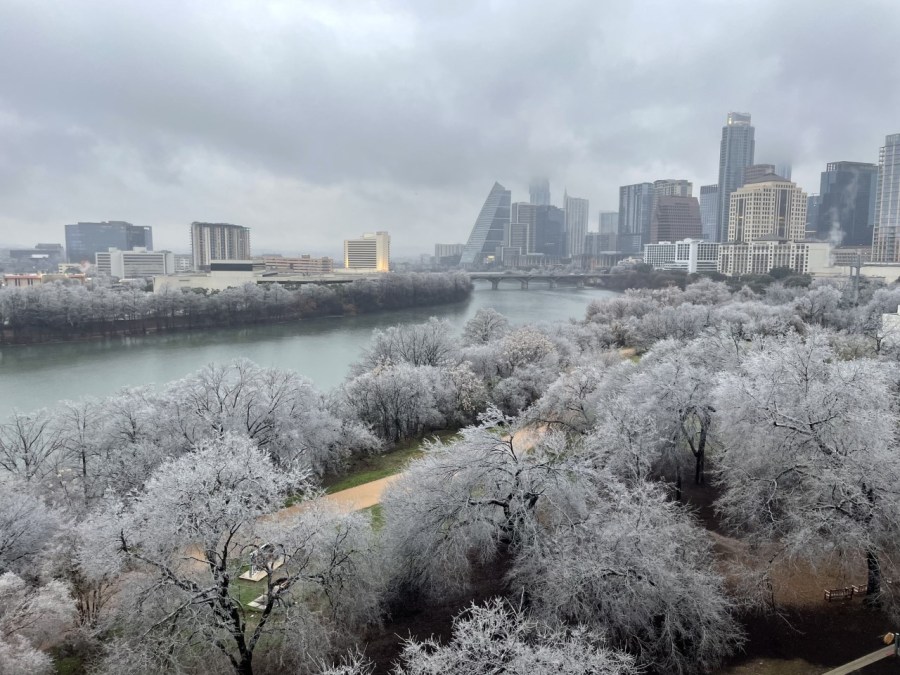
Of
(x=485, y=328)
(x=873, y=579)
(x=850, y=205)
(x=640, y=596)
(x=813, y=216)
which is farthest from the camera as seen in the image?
(x=813, y=216)

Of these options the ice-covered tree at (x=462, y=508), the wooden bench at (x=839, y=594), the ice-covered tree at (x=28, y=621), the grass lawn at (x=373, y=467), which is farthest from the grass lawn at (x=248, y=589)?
the wooden bench at (x=839, y=594)

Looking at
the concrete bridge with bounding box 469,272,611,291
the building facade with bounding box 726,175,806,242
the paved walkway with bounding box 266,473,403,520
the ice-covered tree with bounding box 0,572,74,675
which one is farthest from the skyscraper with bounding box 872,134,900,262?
the ice-covered tree with bounding box 0,572,74,675

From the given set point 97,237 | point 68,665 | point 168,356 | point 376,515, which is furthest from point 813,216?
point 97,237

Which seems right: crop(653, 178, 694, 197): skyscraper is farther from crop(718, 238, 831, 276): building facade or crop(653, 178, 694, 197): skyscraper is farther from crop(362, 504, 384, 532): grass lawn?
crop(362, 504, 384, 532): grass lawn

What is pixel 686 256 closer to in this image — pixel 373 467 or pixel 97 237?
pixel 373 467

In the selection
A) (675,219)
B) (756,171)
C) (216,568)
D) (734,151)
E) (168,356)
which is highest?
(734,151)

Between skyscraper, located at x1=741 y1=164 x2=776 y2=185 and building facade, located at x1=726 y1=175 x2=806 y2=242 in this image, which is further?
skyscraper, located at x1=741 y1=164 x2=776 y2=185

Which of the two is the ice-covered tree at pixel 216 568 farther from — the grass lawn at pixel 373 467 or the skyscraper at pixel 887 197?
the skyscraper at pixel 887 197

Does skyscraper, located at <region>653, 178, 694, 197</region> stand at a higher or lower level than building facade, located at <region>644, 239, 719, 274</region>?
higher
